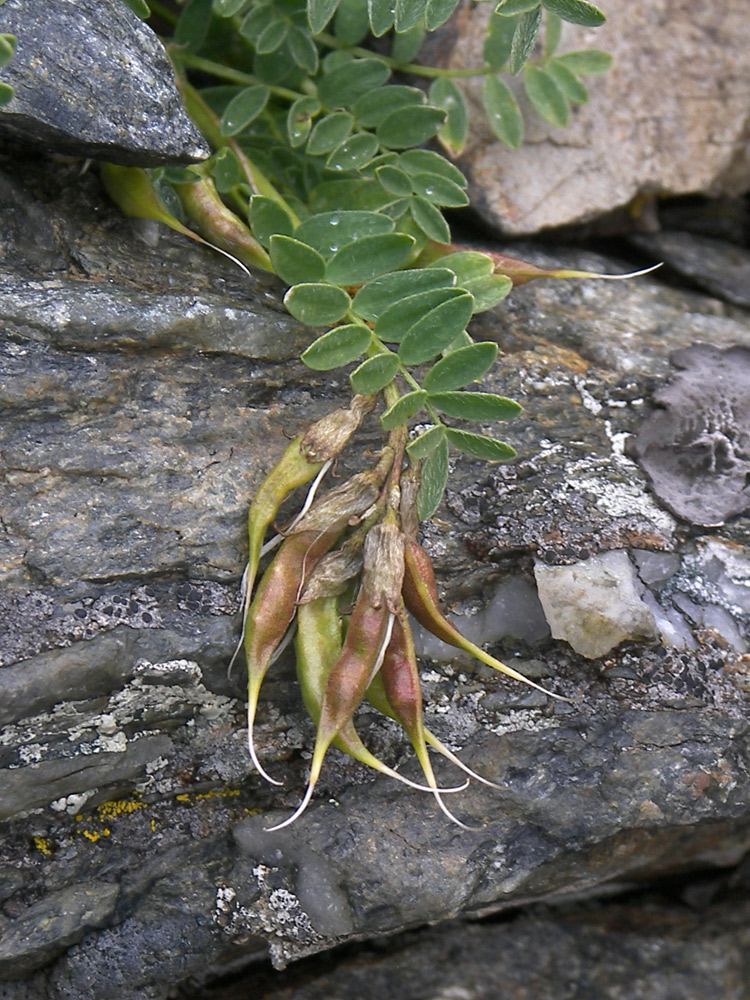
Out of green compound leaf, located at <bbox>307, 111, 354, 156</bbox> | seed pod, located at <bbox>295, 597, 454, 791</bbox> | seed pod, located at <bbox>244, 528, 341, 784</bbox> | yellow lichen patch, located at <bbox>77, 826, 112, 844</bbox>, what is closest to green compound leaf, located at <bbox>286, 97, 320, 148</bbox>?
green compound leaf, located at <bbox>307, 111, 354, 156</bbox>

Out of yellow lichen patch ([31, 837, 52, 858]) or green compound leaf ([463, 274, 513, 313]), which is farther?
green compound leaf ([463, 274, 513, 313])

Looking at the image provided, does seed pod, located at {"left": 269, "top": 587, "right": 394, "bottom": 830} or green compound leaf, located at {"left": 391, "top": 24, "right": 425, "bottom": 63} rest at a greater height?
green compound leaf, located at {"left": 391, "top": 24, "right": 425, "bottom": 63}

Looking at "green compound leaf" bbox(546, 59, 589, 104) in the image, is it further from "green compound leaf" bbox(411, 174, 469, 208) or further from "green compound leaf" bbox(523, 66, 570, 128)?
"green compound leaf" bbox(411, 174, 469, 208)

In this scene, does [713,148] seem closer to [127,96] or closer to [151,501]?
[127,96]

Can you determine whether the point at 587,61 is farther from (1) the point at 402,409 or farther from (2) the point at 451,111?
(1) the point at 402,409

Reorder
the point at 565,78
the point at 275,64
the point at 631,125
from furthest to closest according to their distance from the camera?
the point at 631,125 < the point at 565,78 < the point at 275,64

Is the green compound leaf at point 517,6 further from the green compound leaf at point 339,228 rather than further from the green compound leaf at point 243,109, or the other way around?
the green compound leaf at point 243,109

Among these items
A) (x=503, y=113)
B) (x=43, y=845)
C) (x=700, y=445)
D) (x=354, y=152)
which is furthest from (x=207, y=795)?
(x=503, y=113)

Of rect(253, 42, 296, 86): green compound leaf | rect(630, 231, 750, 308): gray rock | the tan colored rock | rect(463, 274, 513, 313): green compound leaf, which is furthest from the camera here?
rect(630, 231, 750, 308): gray rock

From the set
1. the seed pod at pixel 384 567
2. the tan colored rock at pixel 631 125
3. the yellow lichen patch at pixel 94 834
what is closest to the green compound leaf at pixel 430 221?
the tan colored rock at pixel 631 125
